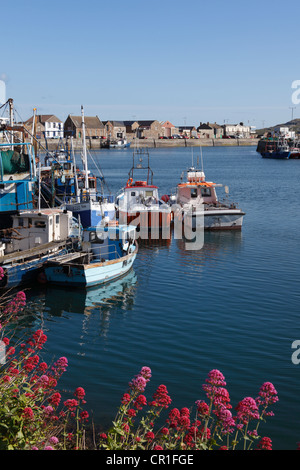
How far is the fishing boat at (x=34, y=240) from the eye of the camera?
75.5 feet

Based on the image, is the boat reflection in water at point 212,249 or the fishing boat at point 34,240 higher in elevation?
the fishing boat at point 34,240

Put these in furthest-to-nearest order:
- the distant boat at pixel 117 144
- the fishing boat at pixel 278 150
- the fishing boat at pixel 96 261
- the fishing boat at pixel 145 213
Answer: the distant boat at pixel 117 144, the fishing boat at pixel 278 150, the fishing boat at pixel 145 213, the fishing boat at pixel 96 261

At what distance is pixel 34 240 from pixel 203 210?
48.6 feet

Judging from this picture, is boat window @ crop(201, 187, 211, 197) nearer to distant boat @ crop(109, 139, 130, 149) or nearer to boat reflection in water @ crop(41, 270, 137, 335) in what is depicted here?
boat reflection in water @ crop(41, 270, 137, 335)

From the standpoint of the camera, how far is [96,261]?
25.4m

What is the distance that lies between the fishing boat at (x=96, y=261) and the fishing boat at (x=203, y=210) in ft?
29.8

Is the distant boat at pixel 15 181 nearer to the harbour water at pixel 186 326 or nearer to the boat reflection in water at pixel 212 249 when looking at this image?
the harbour water at pixel 186 326

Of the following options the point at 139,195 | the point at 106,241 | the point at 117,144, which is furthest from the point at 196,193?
the point at 117,144

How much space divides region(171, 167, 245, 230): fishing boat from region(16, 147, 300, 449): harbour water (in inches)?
163

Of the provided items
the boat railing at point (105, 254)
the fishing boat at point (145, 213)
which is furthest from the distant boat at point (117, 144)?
the boat railing at point (105, 254)

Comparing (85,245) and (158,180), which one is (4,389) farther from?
(158,180)

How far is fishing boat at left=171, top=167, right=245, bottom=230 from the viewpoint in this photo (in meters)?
36.1

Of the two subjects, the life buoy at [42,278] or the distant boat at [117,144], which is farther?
the distant boat at [117,144]

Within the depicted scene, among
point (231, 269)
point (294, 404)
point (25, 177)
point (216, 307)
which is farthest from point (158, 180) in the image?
point (294, 404)
